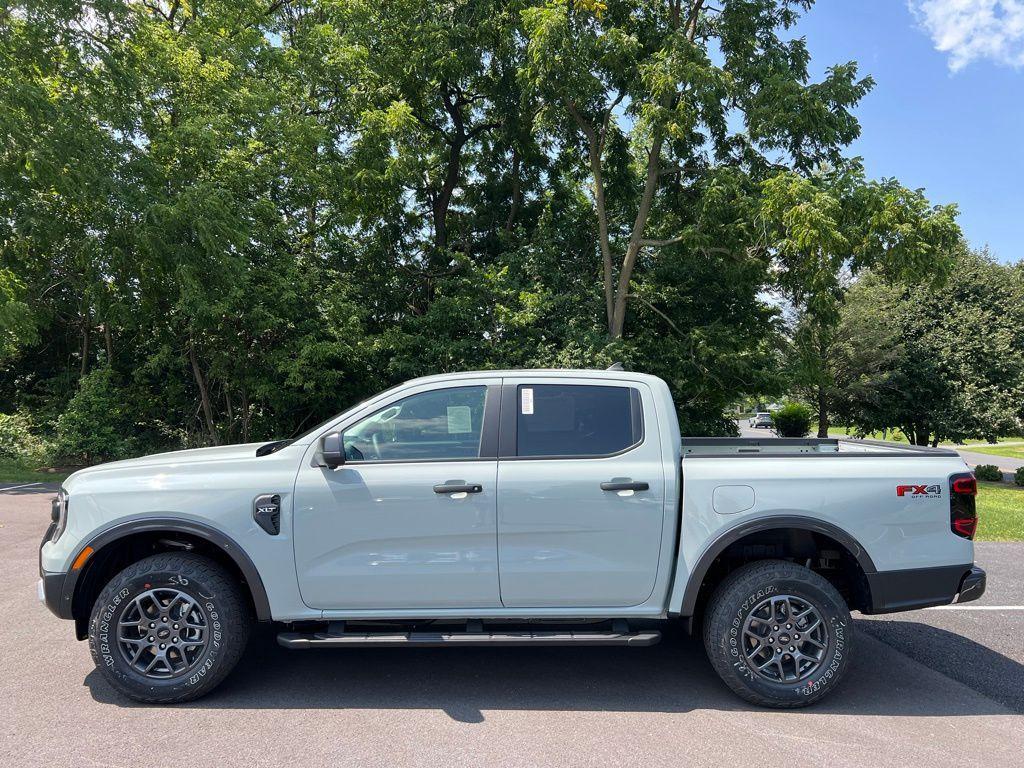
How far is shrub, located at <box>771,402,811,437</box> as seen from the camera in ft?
94.2

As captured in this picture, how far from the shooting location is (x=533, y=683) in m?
4.47

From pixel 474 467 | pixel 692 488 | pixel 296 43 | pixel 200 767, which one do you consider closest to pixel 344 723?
pixel 200 767

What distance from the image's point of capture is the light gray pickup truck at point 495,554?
13.5 feet

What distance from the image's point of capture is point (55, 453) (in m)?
16.3

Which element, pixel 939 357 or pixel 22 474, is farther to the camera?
pixel 939 357

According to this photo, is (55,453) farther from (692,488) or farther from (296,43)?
(692,488)

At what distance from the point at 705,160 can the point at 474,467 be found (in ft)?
48.9

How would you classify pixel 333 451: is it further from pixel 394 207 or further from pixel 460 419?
pixel 394 207

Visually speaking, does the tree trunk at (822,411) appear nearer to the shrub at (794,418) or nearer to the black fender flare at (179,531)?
the shrub at (794,418)

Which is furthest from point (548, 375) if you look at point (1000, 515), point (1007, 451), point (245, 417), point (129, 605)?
point (1007, 451)

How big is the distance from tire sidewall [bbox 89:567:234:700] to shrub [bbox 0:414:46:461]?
15.0 meters

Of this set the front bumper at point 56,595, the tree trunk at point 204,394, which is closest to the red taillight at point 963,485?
the front bumper at point 56,595

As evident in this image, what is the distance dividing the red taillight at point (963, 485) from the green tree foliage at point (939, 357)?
2166 cm

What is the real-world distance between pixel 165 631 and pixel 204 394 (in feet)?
48.2
